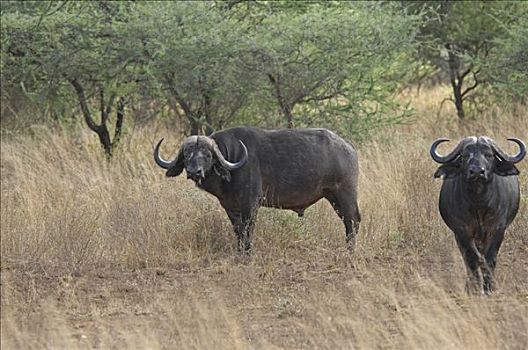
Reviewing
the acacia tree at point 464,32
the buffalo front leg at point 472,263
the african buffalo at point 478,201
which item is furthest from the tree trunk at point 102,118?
the buffalo front leg at point 472,263

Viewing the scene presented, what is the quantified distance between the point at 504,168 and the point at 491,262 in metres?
0.70

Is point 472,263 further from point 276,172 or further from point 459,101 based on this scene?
point 459,101

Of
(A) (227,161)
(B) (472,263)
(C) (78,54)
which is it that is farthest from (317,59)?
(B) (472,263)

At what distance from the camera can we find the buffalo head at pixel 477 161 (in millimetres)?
7742

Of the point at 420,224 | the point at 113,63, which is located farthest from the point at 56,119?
the point at 420,224

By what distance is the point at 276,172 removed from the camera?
9953 millimetres

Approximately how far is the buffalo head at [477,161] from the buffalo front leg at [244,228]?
83.5 inches

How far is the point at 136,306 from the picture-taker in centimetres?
791

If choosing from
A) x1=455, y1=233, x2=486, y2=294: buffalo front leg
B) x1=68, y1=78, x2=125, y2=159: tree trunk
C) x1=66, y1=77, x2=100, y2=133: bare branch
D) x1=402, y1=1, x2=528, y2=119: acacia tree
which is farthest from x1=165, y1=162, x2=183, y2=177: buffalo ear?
x1=402, y1=1, x2=528, y2=119: acacia tree

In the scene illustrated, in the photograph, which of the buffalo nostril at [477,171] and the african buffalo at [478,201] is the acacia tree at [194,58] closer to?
the african buffalo at [478,201]

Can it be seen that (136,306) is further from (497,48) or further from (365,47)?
(497,48)

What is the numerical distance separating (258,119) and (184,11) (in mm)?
1743

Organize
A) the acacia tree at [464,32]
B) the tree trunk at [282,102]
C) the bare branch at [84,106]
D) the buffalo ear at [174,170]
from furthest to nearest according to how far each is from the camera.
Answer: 1. the acacia tree at [464,32]
2. the bare branch at [84,106]
3. the tree trunk at [282,102]
4. the buffalo ear at [174,170]

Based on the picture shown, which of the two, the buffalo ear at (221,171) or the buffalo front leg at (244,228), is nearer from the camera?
the buffalo ear at (221,171)
